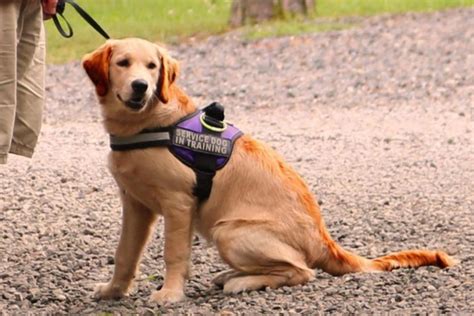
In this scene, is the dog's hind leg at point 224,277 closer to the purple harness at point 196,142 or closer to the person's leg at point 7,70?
the purple harness at point 196,142

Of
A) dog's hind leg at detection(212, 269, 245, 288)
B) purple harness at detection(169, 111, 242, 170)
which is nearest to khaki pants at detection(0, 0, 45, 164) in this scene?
purple harness at detection(169, 111, 242, 170)

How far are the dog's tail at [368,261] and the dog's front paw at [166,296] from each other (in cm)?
74

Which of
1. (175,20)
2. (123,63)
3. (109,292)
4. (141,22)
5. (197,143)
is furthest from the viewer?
(175,20)

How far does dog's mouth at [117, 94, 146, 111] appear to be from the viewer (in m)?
5.95

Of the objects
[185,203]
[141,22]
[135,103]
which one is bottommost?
[141,22]

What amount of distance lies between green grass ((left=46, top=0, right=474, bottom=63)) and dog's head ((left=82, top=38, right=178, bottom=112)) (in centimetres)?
1458

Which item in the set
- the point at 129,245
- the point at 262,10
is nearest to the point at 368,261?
the point at 129,245

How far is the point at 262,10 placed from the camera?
22.4m

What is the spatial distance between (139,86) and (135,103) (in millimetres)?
94

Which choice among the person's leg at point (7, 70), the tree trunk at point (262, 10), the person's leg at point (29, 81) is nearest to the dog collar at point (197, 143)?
the person's leg at point (29, 81)

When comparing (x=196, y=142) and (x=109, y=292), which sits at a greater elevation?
(x=196, y=142)

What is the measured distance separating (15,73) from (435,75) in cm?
1200

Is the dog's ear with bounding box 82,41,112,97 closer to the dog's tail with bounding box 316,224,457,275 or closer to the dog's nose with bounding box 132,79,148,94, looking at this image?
the dog's nose with bounding box 132,79,148,94

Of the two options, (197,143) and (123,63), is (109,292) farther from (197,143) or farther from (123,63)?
(123,63)
